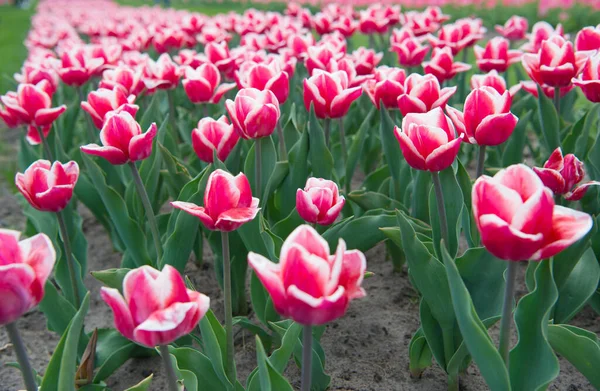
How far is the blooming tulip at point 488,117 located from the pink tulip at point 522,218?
58 cm

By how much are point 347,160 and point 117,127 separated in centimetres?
109

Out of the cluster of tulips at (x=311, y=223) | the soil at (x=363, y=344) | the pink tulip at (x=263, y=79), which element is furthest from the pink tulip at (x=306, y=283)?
the pink tulip at (x=263, y=79)

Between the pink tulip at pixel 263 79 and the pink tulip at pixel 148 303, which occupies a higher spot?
the pink tulip at pixel 263 79

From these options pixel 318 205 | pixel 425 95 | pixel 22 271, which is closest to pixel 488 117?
pixel 425 95

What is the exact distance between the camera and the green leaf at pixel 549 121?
2.31 meters

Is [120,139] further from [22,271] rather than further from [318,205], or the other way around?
[22,271]

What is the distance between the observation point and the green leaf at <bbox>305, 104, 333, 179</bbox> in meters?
2.11

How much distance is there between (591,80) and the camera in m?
1.83

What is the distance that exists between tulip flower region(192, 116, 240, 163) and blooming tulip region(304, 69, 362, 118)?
32 cm

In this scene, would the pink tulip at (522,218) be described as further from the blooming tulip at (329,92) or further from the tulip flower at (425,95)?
the blooming tulip at (329,92)

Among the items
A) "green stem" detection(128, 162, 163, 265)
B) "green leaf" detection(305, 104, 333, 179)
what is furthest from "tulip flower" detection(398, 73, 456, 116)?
"green stem" detection(128, 162, 163, 265)

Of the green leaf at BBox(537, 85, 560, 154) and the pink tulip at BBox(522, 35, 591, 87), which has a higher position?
the pink tulip at BBox(522, 35, 591, 87)

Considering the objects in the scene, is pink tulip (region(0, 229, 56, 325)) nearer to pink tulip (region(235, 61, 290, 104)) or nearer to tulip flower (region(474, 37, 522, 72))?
pink tulip (region(235, 61, 290, 104))

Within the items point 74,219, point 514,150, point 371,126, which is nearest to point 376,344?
point 514,150
